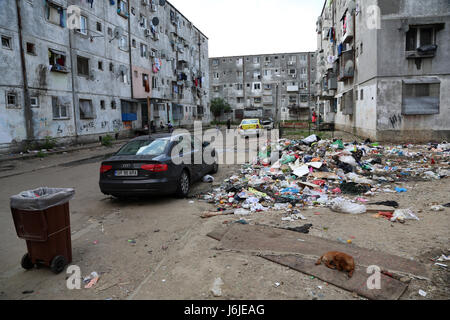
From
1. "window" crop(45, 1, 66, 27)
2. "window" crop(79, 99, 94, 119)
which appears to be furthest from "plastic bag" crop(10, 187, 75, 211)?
"window" crop(79, 99, 94, 119)

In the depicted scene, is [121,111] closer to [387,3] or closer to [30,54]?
[30,54]

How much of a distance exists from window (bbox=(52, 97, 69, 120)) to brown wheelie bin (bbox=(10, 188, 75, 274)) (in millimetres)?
19004

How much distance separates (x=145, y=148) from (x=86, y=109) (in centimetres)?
1888

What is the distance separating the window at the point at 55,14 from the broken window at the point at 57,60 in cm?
192

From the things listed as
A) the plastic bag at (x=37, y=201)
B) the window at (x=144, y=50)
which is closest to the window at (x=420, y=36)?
the plastic bag at (x=37, y=201)

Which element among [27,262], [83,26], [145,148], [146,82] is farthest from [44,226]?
[146,82]

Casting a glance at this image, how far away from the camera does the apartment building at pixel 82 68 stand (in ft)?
Result: 57.4

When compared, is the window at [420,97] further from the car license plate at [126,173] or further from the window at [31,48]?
the window at [31,48]

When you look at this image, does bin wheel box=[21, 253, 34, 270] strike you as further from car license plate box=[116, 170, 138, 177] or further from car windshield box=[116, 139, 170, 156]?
car windshield box=[116, 139, 170, 156]

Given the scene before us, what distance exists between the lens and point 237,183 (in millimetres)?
8586

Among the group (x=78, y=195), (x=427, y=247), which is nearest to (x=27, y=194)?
(x=78, y=195)

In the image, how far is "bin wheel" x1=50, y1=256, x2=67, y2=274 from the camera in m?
3.80

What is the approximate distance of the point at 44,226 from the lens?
3670mm

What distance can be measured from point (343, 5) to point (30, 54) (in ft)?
79.4
